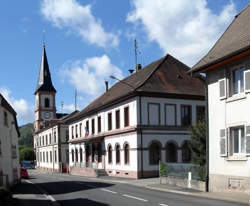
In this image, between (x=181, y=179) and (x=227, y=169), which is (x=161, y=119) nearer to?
(x=181, y=179)

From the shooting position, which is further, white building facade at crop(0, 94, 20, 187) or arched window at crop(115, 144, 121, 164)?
arched window at crop(115, 144, 121, 164)

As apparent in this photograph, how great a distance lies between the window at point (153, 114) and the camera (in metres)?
31.9

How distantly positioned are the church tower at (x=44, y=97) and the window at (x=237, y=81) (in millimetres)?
78434

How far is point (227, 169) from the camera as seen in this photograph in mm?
16797

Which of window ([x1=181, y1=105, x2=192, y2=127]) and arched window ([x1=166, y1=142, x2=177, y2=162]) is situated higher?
window ([x1=181, y1=105, x2=192, y2=127])

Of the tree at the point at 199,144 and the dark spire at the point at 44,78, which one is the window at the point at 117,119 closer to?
the tree at the point at 199,144

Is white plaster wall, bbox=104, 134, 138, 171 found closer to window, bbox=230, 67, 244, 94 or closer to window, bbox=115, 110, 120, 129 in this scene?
window, bbox=115, 110, 120, 129


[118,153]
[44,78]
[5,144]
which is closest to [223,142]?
[5,144]

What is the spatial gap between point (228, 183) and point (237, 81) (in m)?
4.63

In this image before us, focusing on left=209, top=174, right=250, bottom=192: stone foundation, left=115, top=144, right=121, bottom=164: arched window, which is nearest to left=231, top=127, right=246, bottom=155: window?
left=209, top=174, right=250, bottom=192: stone foundation

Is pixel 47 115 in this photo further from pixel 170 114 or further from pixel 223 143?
pixel 223 143

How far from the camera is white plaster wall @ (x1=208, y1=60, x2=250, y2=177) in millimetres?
15820

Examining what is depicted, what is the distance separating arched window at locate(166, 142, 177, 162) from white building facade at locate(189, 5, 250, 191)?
14.5 metres

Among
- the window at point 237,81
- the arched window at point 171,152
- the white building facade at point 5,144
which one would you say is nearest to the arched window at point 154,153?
the arched window at point 171,152
